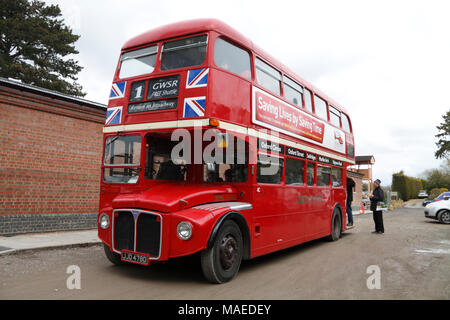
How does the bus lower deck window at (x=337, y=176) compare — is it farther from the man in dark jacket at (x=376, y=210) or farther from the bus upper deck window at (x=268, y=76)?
the bus upper deck window at (x=268, y=76)

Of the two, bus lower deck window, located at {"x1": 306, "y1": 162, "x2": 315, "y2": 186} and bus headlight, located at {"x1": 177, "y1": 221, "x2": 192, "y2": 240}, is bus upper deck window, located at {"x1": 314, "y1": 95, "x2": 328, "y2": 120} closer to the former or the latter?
bus lower deck window, located at {"x1": 306, "y1": 162, "x2": 315, "y2": 186}

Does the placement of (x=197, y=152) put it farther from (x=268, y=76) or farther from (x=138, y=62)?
(x=268, y=76)

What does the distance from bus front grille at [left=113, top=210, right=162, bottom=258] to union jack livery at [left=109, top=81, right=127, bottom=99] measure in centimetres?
223

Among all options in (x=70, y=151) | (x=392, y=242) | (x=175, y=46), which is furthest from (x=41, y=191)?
(x=392, y=242)

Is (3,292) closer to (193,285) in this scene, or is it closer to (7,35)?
(193,285)

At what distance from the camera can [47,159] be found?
9859 mm

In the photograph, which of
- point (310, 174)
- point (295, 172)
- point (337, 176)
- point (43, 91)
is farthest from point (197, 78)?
point (337, 176)

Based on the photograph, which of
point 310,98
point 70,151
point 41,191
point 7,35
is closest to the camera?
point 310,98

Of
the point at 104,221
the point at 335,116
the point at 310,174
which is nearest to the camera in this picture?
the point at 104,221

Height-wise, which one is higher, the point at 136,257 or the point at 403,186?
the point at 403,186

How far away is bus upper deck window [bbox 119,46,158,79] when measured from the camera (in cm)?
620

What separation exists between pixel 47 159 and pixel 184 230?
22.1ft

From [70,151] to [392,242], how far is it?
32.2 feet
